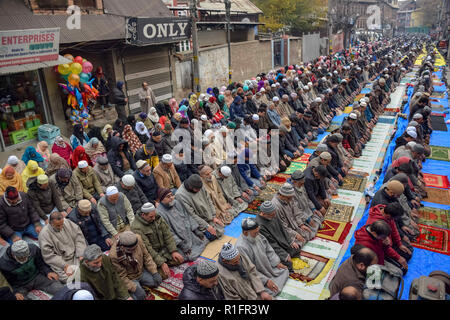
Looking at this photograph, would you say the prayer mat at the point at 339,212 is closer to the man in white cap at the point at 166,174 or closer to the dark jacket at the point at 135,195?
the man in white cap at the point at 166,174

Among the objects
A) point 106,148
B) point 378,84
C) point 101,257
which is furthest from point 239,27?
point 101,257

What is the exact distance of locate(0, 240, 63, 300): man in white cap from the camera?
4023 millimetres

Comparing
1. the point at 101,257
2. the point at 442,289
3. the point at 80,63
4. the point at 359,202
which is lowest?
the point at 359,202

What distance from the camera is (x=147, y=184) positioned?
19.6ft

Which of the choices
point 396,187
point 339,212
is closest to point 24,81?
point 339,212

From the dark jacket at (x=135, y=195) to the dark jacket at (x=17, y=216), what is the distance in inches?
48.7

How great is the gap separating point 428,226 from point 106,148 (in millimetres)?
5976

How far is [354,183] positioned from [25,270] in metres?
5.86

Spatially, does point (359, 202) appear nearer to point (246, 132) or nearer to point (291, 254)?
point (291, 254)

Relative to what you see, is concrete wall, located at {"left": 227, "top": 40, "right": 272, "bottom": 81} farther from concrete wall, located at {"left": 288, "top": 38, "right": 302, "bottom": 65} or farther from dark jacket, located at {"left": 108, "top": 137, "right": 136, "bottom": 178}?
dark jacket, located at {"left": 108, "top": 137, "right": 136, "bottom": 178}

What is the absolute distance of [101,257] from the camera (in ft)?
12.2

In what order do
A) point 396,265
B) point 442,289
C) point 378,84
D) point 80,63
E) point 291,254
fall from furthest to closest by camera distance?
point 378,84 → point 80,63 → point 291,254 → point 396,265 → point 442,289

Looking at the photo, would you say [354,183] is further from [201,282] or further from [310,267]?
[201,282]

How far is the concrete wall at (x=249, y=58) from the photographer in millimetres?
18156
